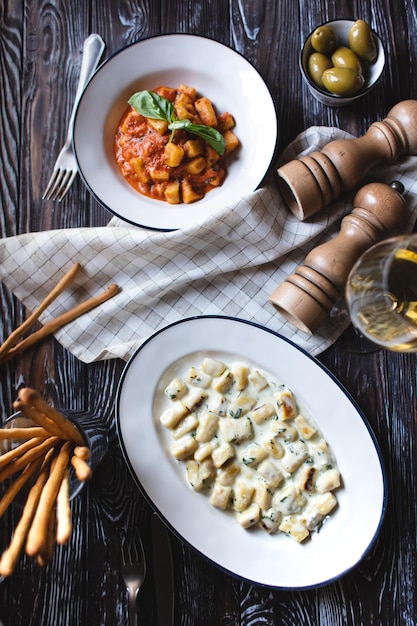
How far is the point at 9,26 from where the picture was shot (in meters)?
1.77

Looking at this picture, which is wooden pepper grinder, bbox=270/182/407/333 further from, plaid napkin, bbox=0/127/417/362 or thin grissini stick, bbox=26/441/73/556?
thin grissini stick, bbox=26/441/73/556

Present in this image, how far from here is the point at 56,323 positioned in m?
1.63

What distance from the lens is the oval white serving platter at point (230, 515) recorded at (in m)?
1.50

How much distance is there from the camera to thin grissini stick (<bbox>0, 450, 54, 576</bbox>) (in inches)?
45.2

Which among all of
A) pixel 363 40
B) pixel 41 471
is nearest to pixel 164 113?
pixel 363 40

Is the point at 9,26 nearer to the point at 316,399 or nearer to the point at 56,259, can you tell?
the point at 56,259

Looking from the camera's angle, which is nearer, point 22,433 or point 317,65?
point 22,433

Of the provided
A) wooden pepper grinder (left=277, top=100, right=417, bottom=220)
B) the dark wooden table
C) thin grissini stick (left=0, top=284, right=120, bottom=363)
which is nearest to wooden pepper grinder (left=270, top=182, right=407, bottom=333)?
wooden pepper grinder (left=277, top=100, right=417, bottom=220)

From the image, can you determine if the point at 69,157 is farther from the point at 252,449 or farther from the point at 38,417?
the point at 252,449

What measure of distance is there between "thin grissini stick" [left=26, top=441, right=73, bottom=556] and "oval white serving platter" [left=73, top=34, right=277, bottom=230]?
1.99ft

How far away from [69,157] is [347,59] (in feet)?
2.48

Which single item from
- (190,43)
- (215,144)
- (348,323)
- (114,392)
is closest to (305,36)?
(190,43)

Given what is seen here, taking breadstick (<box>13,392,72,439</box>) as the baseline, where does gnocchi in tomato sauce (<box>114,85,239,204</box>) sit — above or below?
above

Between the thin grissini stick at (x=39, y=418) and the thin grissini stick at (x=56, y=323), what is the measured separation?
13.6 inches
